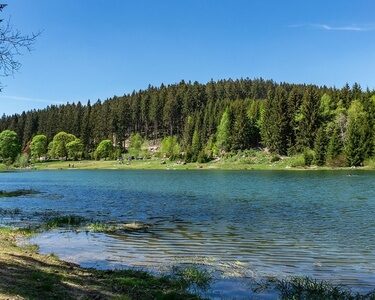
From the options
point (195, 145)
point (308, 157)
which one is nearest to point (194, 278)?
point (308, 157)

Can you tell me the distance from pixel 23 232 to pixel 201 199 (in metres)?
25.7

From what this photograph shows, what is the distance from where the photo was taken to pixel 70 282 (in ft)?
45.8

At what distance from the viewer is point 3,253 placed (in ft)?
57.1

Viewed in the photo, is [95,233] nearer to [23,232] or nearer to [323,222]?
[23,232]

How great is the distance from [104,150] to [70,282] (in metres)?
185

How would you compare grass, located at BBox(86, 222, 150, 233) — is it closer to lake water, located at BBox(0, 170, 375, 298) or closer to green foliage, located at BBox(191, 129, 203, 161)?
lake water, located at BBox(0, 170, 375, 298)

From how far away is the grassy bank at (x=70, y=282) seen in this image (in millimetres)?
12086

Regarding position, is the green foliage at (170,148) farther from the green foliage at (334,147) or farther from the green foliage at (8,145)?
the green foliage at (8,145)

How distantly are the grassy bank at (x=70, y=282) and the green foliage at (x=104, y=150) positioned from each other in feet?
588

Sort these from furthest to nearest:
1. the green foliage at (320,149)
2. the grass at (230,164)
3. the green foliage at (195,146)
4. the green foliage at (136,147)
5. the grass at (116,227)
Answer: the green foliage at (136,147), the green foliage at (195,146), the grass at (230,164), the green foliage at (320,149), the grass at (116,227)

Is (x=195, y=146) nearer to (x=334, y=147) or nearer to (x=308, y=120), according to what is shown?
(x=308, y=120)

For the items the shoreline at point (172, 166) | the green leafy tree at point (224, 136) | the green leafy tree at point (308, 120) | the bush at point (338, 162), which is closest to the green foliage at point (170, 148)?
the shoreline at point (172, 166)

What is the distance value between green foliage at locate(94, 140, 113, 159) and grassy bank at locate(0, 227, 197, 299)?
179m

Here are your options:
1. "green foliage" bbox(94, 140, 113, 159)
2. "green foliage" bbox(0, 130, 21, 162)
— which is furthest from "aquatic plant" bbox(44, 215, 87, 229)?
"green foliage" bbox(0, 130, 21, 162)
